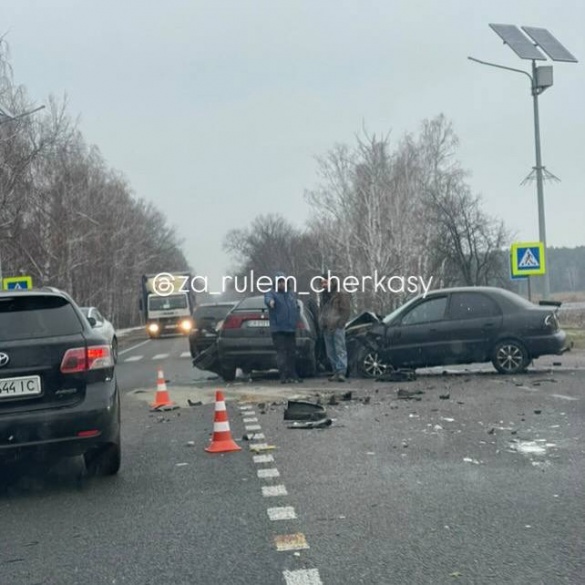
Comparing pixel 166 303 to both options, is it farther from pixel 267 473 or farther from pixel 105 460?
pixel 267 473

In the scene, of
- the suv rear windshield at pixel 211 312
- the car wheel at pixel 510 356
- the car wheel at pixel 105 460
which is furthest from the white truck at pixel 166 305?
the car wheel at pixel 105 460

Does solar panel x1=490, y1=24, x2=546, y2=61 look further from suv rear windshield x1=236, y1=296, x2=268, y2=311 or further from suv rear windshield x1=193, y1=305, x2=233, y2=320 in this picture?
suv rear windshield x1=236, y1=296, x2=268, y2=311

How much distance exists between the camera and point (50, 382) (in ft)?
21.4

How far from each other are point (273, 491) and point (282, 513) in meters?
0.68

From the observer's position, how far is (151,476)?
23.4ft

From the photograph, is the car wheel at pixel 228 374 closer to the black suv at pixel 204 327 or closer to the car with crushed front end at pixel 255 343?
the car with crushed front end at pixel 255 343

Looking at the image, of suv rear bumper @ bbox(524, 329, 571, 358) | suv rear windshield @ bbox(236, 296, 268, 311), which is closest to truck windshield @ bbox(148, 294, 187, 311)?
suv rear windshield @ bbox(236, 296, 268, 311)

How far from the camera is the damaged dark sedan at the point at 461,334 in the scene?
47.3ft

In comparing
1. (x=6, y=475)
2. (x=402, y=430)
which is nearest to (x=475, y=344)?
(x=402, y=430)

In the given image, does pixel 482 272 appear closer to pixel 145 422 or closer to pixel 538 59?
pixel 538 59

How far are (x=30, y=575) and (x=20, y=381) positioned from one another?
2082 mm

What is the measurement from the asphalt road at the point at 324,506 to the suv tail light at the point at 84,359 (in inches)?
37.8

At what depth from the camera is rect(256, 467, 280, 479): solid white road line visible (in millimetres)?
6939

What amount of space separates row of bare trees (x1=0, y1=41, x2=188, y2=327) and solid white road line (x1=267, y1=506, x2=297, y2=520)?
23874 millimetres
